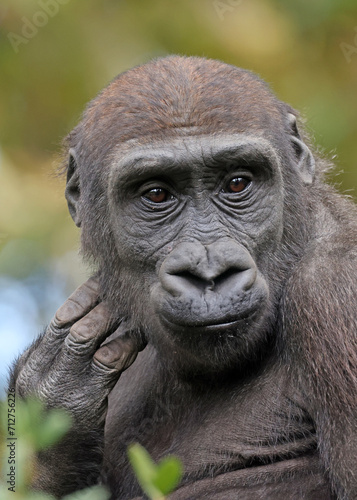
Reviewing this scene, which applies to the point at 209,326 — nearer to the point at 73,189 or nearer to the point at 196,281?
the point at 196,281

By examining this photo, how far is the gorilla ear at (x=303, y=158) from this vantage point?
15.8ft

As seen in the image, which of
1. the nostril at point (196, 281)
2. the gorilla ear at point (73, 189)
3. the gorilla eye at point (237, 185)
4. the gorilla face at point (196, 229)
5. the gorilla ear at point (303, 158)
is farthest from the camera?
the gorilla ear at point (73, 189)

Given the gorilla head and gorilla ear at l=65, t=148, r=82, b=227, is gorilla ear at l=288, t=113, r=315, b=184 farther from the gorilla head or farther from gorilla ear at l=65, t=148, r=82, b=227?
gorilla ear at l=65, t=148, r=82, b=227

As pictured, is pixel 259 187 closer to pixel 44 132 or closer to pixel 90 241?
pixel 90 241

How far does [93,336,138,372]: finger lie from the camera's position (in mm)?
4645

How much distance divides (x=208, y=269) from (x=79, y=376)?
1.27 meters

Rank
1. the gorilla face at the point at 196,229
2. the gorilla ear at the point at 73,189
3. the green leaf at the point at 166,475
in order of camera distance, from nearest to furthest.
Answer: the green leaf at the point at 166,475
the gorilla face at the point at 196,229
the gorilla ear at the point at 73,189

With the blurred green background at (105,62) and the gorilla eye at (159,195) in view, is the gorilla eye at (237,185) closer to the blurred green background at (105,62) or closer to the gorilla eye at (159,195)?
the gorilla eye at (159,195)

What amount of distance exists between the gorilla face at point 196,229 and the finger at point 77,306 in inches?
13.1

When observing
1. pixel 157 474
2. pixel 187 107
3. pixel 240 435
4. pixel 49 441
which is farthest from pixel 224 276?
pixel 157 474

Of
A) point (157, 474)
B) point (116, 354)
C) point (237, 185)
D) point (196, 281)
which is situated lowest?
point (157, 474)

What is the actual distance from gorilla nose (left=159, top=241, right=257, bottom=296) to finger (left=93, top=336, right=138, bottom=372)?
2.50 feet

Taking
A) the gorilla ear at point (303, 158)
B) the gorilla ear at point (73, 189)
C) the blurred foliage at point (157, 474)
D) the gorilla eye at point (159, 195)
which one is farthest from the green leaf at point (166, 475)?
the gorilla ear at point (73, 189)

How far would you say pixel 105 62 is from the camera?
27.9 ft
